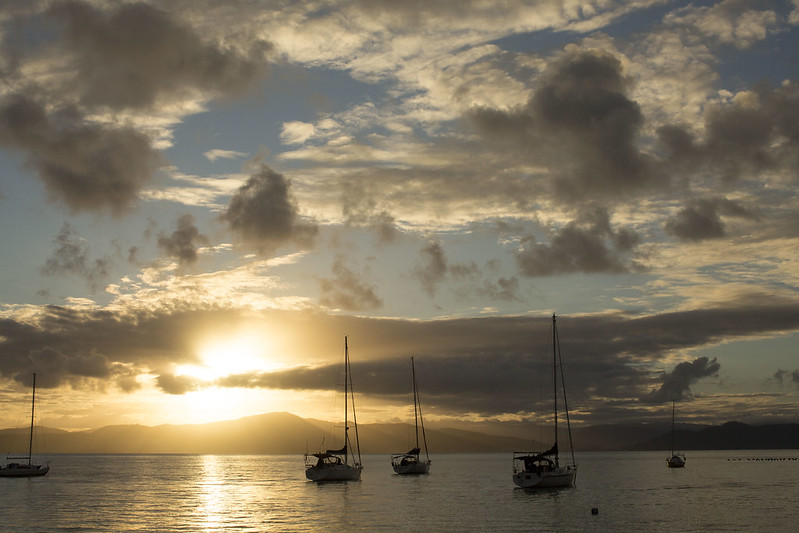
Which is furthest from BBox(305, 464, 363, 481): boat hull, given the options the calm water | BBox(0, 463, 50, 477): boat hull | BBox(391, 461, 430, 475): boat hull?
BBox(0, 463, 50, 477): boat hull

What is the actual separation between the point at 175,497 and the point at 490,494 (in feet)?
153

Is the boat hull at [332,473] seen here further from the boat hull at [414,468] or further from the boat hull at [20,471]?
the boat hull at [20,471]

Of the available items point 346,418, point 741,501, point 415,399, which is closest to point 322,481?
point 346,418

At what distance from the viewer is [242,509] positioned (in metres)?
89.2

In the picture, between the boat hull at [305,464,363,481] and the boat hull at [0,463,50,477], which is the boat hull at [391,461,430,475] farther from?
the boat hull at [0,463,50,477]

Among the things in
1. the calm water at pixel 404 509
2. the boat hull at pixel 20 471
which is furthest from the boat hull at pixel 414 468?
the boat hull at pixel 20 471

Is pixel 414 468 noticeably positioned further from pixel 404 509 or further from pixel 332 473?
pixel 404 509

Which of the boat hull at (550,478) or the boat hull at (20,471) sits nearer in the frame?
the boat hull at (550,478)

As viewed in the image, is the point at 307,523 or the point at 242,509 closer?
the point at 307,523

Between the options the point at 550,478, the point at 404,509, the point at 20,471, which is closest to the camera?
the point at 404,509

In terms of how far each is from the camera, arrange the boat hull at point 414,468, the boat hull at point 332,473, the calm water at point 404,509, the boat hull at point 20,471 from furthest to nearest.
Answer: the boat hull at point 20,471 → the boat hull at point 414,468 → the boat hull at point 332,473 → the calm water at point 404,509

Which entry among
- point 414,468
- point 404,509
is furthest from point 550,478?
point 414,468

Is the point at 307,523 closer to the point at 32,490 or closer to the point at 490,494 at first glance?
the point at 490,494

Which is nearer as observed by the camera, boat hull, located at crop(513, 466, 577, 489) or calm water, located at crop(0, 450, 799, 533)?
calm water, located at crop(0, 450, 799, 533)
